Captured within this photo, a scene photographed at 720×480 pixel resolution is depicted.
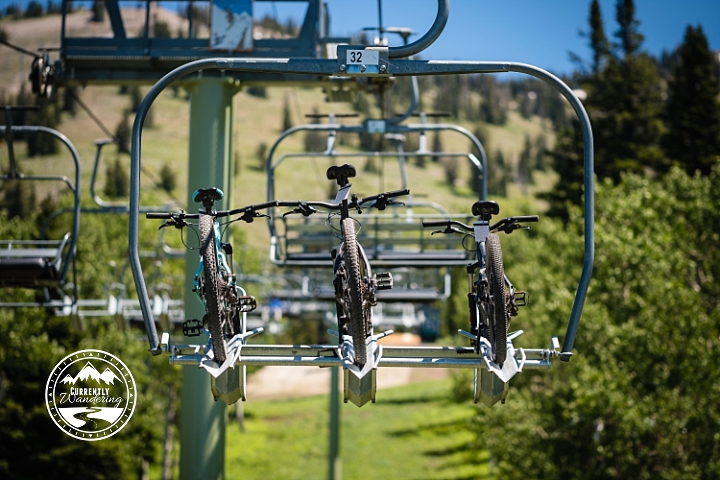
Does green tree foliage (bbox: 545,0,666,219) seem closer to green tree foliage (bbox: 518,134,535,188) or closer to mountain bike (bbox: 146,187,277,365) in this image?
mountain bike (bbox: 146,187,277,365)

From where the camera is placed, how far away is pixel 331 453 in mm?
22312

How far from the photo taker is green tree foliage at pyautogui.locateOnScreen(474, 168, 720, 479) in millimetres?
15609

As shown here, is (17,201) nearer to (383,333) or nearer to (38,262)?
(38,262)

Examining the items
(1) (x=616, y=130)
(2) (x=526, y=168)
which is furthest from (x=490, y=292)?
(2) (x=526, y=168)

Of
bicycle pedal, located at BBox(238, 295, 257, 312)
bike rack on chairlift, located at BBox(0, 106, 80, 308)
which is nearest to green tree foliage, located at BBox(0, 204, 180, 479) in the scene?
bike rack on chairlift, located at BBox(0, 106, 80, 308)

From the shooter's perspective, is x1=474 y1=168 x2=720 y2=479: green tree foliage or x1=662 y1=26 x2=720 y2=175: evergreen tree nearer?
x1=474 y1=168 x2=720 y2=479: green tree foliage

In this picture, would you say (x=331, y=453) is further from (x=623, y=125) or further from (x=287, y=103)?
(x=287, y=103)

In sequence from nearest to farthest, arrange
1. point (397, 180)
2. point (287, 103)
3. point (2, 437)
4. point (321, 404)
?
point (2, 437) < point (321, 404) < point (397, 180) < point (287, 103)

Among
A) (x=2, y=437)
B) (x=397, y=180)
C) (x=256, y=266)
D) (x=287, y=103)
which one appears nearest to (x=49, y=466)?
(x=2, y=437)

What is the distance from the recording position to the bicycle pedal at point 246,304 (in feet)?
21.7

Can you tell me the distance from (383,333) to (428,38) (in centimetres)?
197

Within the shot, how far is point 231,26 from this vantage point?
A: 11.2 meters

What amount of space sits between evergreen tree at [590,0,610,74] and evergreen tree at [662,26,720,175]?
6.44 m

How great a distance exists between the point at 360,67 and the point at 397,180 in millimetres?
134733
